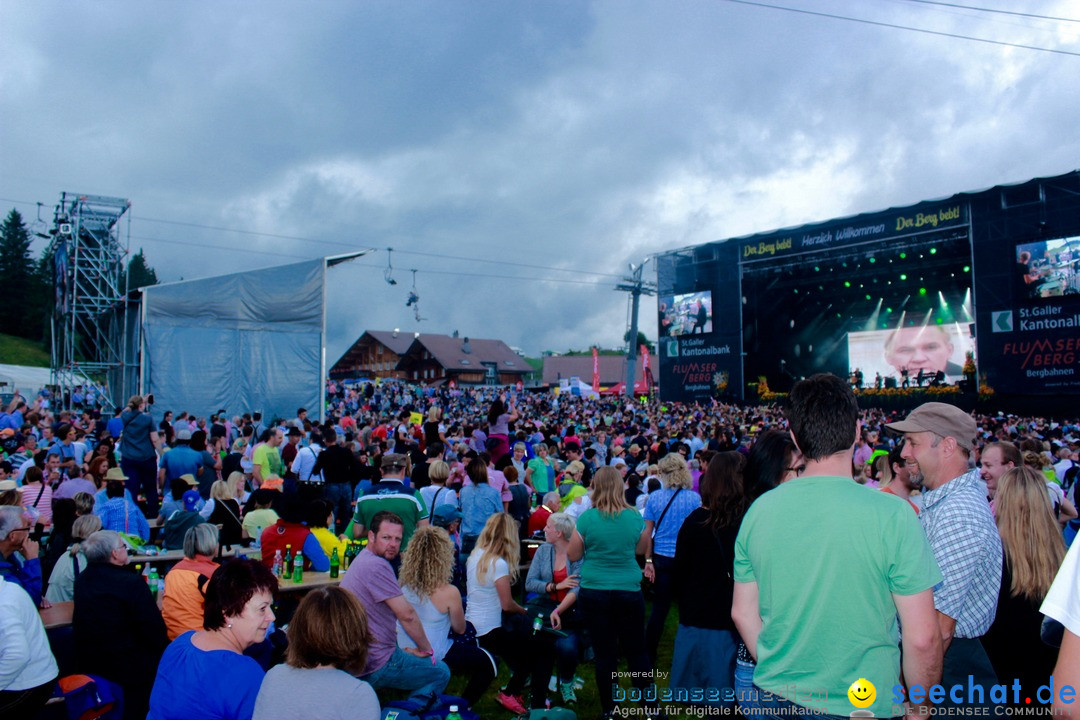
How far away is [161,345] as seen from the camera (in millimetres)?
18062

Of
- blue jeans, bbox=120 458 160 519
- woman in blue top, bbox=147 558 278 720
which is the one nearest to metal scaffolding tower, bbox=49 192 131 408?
blue jeans, bbox=120 458 160 519

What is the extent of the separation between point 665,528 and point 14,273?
80.2 metres

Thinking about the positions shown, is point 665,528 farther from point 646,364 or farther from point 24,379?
point 24,379

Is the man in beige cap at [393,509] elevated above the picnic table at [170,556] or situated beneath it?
elevated above

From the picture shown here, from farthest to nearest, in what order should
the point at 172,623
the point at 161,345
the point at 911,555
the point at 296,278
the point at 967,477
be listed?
the point at 296,278 < the point at 161,345 < the point at 172,623 < the point at 967,477 < the point at 911,555

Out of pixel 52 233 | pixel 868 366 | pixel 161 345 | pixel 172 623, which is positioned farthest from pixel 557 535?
pixel 868 366

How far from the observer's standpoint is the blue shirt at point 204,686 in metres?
2.88

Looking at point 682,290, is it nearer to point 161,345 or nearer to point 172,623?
point 161,345

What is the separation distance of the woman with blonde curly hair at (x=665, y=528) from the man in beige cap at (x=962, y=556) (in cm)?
230

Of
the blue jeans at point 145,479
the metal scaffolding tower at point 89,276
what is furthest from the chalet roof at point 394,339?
the blue jeans at point 145,479

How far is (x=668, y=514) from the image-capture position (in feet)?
17.5

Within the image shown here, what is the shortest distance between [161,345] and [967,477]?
18.9 metres

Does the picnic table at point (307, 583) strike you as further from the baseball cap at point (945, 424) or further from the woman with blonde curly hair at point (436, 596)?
the baseball cap at point (945, 424)

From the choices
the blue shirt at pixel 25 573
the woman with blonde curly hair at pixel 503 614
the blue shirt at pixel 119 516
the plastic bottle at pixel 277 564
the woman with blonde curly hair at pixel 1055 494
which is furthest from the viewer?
the blue shirt at pixel 119 516
